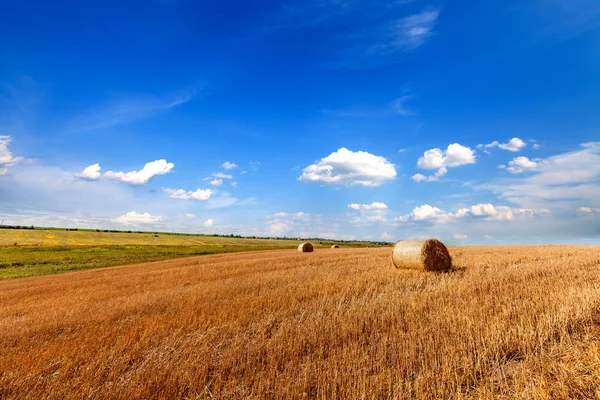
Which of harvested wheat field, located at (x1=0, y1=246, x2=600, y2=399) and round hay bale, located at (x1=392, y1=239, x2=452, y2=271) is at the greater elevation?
round hay bale, located at (x1=392, y1=239, x2=452, y2=271)

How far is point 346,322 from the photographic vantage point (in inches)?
231

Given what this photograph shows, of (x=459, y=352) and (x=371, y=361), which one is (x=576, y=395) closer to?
(x=459, y=352)

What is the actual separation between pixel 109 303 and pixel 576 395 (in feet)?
35.1

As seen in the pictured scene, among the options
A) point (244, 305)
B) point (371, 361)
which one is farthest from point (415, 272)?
point (371, 361)

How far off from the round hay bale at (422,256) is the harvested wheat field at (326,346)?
14.9 feet

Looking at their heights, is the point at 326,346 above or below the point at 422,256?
below

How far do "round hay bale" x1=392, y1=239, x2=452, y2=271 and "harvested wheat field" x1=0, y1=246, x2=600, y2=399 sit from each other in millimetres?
4553

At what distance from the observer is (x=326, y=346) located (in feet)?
16.3

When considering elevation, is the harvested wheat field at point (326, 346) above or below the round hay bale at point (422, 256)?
Answer: below

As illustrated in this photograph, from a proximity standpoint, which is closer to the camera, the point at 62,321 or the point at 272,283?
the point at 62,321

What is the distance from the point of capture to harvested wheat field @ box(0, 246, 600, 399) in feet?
12.6

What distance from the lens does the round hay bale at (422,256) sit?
13188 millimetres

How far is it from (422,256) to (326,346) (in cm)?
946

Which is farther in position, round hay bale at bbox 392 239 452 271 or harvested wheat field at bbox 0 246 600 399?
round hay bale at bbox 392 239 452 271
